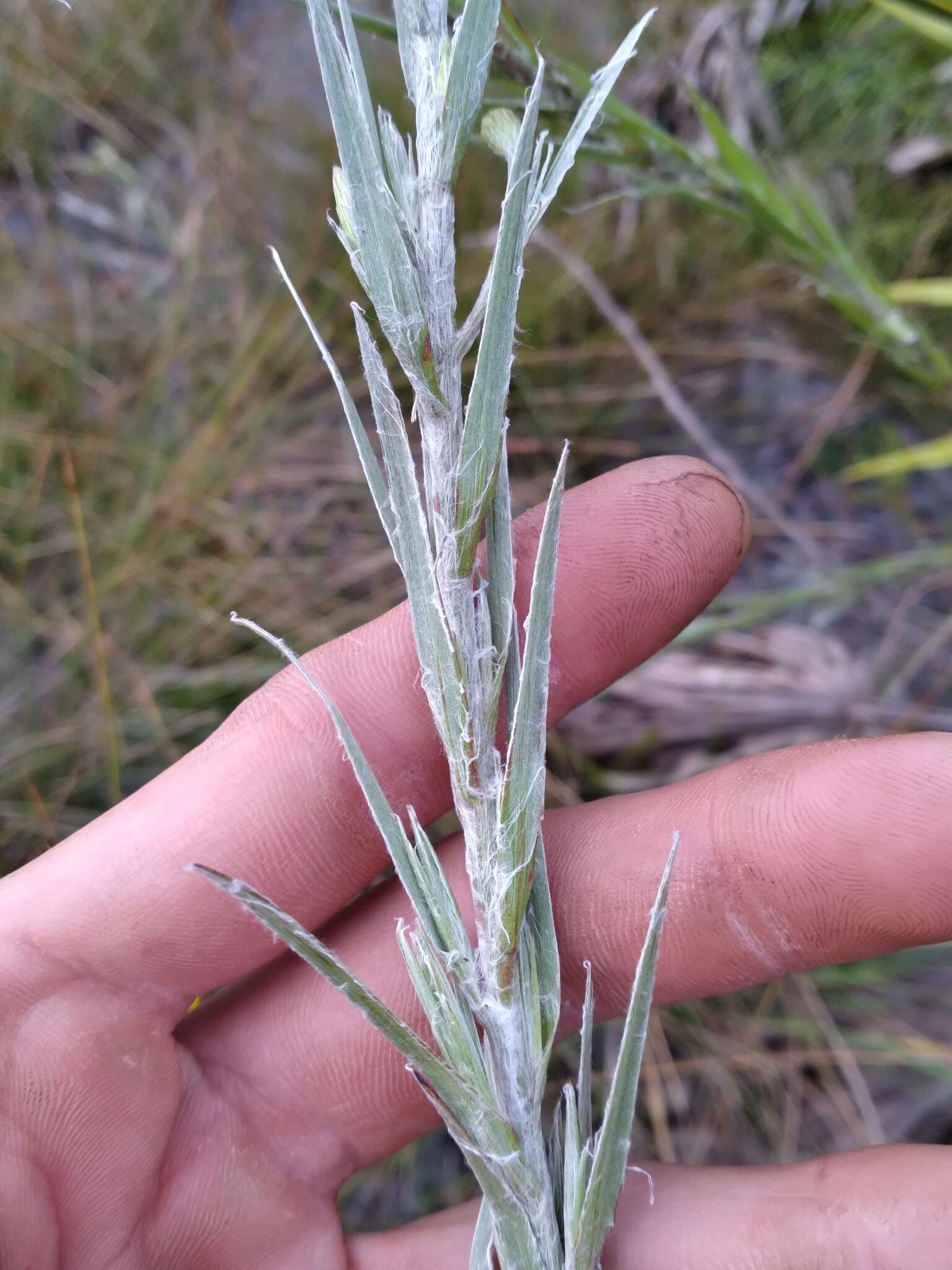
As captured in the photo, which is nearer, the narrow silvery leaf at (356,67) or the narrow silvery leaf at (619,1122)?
the narrow silvery leaf at (356,67)

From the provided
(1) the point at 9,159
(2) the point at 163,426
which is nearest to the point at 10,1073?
(2) the point at 163,426

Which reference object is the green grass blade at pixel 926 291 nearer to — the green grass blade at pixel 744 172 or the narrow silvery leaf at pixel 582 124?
the green grass blade at pixel 744 172

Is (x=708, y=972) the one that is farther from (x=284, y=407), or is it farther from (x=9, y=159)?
(x=9, y=159)

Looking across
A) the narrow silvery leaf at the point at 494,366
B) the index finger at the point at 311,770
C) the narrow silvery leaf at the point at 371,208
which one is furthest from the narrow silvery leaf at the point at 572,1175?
the narrow silvery leaf at the point at 371,208

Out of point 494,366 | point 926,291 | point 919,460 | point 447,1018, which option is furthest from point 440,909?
point 926,291

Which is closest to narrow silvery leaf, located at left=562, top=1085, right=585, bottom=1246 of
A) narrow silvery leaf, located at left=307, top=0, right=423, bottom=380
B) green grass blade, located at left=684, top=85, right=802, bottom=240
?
narrow silvery leaf, located at left=307, top=0, right=423, bottom=380

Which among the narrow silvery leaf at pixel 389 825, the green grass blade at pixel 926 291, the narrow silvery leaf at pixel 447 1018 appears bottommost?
the narrow silvery leaf at pixel 447 1018
